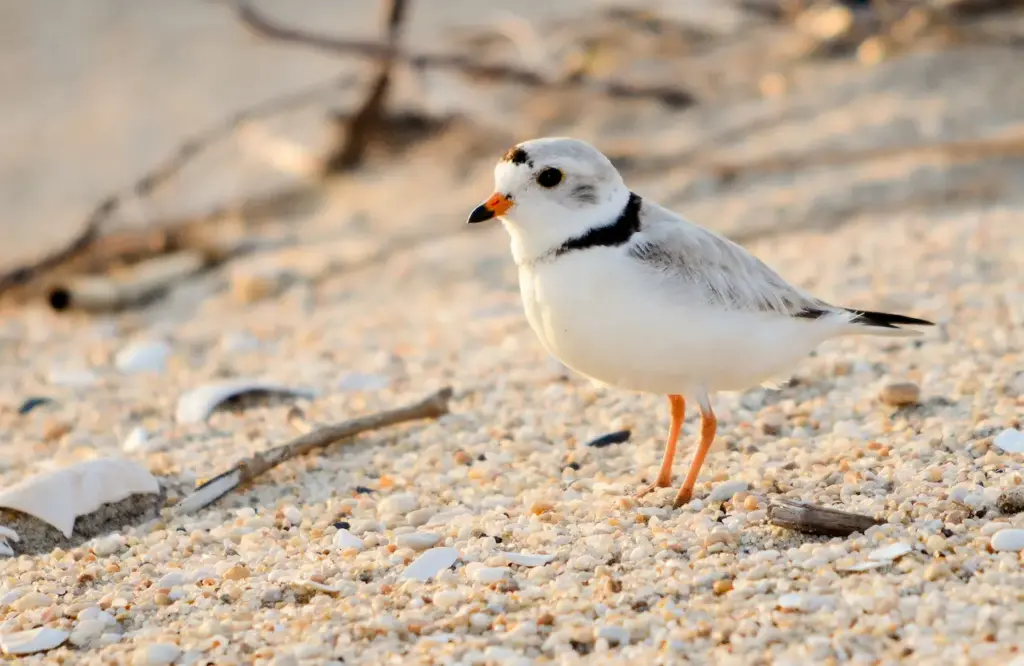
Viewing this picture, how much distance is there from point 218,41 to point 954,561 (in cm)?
983

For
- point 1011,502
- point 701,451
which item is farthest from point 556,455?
point 1011,502

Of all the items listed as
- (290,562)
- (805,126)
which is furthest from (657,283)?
(805,126)

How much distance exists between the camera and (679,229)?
10.9ft

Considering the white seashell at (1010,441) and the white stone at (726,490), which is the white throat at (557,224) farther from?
the white seashell at (1010,441)

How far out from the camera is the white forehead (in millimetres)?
3205

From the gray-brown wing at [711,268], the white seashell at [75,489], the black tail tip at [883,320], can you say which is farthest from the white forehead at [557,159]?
the white seashell at [75,489]

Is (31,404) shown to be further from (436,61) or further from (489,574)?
(436,61)

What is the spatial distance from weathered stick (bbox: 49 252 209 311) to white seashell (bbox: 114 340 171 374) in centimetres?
98

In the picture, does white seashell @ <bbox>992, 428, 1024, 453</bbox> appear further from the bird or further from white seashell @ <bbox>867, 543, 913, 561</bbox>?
white seashell @ <bbox>867, 543, 913, 561</bbox>

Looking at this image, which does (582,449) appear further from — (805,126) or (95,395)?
(805,126)

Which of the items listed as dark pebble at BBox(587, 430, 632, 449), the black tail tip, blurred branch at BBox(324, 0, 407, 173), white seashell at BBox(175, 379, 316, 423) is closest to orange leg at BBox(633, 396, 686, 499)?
dark pebble at BBox(587, 430, 632, 449)

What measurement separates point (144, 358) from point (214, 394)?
1001 millimetres

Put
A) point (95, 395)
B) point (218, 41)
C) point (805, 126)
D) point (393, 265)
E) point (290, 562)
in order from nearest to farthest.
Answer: point (290, 562) < point (95, 395) < point (393, 265) < point (805, 126) < point (218, 41)

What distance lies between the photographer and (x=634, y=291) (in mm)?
3084
